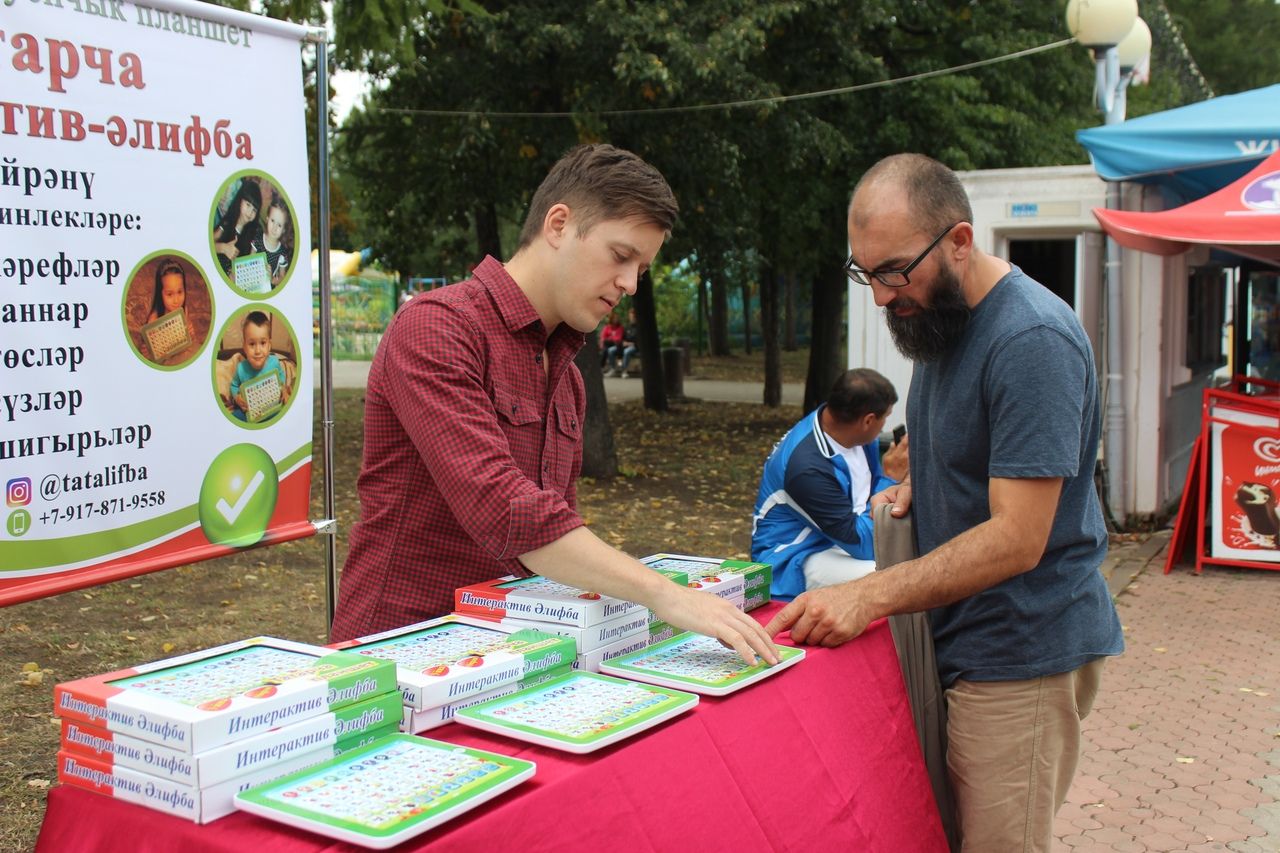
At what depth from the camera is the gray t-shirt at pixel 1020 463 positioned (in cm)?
230

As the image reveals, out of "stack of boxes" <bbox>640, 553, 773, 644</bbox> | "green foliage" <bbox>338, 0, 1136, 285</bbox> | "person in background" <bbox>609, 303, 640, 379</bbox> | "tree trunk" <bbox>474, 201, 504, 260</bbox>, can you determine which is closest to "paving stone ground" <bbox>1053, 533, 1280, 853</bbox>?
"stack of boxes" <bbox>640, 553, 773, 644</bbox>

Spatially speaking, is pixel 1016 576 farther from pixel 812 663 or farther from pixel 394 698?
pixel 394 698

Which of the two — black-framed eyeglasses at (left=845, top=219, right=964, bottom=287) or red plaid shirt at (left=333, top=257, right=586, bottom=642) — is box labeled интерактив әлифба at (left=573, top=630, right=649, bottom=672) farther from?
black-framed eyeglasses at (left=845, top=219, right=964, bottom=287)

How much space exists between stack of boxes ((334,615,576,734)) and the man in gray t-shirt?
0.56 meters

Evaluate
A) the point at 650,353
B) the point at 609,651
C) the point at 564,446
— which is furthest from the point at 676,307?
the point at 609,651

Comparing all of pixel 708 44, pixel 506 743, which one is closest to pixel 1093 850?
pixel 506 743

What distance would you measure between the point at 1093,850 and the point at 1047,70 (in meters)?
13.2

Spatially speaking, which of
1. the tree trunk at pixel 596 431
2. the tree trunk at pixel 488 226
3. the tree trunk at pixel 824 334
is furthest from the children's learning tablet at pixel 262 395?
the tree trunk at pixel 824 334

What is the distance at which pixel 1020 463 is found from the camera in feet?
7.46

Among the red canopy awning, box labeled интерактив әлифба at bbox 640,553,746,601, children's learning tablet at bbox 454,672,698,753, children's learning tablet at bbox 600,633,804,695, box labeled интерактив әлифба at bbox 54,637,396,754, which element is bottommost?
children's learning tablet at bbox 600,633,804,695

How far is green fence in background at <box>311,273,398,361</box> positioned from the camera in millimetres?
38094

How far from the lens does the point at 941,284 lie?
242 centimetres

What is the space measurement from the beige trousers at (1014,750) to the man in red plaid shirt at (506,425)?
0.64 m

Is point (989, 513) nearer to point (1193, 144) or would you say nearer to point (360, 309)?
point (1193, 144)
